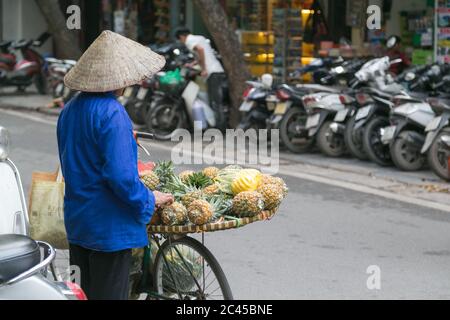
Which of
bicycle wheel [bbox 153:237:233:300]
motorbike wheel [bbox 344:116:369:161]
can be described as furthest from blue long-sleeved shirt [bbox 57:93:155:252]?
motorbike wheel [bbox 344:116:369:161]

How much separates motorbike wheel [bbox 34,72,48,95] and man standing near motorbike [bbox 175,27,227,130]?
708 centimetres

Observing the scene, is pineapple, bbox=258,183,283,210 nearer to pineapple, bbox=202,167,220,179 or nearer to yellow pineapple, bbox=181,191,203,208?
yellow pineapple, bbox=181,191,203,208

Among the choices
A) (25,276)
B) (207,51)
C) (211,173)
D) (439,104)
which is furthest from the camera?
(207,51)

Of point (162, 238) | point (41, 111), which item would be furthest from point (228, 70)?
point (162, 238)

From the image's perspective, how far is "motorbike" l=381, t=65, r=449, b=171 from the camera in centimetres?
1091

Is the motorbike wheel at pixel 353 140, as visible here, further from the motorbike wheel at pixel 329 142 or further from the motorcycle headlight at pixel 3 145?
the motorcycle headlight at pixel 3 145

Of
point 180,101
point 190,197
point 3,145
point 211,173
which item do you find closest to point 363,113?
point 180,101

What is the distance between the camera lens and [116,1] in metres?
22.2

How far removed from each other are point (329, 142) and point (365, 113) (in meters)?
0.91

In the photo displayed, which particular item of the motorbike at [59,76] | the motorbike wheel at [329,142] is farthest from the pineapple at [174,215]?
the motorbike at [59,76]

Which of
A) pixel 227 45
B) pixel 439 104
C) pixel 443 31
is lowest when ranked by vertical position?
pixel 439 104

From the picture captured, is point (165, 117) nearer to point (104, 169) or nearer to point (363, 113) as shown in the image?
point (363, 113)

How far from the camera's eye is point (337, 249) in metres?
7.56

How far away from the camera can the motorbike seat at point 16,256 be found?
3.61 metres
